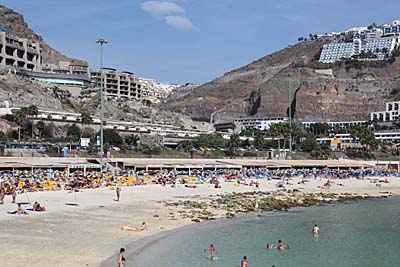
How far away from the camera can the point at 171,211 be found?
36250 mm

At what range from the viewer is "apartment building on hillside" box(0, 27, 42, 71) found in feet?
368

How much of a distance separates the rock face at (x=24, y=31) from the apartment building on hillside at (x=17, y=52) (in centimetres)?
2084

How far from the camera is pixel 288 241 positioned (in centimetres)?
2928

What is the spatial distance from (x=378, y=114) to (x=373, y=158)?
217ft

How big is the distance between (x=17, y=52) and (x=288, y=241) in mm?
103073

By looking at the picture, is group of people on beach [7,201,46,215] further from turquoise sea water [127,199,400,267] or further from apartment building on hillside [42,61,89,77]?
apartment building on hillside [42,61,89,77]

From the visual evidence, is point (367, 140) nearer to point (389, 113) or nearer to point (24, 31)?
point (389, 113)

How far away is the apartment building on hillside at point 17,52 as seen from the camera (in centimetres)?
11219

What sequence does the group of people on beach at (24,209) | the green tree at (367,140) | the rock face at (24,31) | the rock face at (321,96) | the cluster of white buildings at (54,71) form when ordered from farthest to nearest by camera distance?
the rock face at (321,96) < the rock face at (24,31) < the cluster of white buildings at (54,71) < the green tree at (367,140) < the group of people on beach at (24,209)

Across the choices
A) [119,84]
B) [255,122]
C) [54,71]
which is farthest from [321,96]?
[54,71]

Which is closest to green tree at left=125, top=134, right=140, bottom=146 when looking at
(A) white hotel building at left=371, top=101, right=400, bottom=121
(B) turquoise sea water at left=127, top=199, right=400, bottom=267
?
(B) turquoise sea water at left=127, top=199, right=400, bottom=267

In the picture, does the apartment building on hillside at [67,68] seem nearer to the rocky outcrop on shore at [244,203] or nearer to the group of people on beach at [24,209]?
the rocky outcrop on shore at [244,203]

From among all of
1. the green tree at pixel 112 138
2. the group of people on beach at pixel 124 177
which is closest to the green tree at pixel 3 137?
the green tree at pixel 112 138

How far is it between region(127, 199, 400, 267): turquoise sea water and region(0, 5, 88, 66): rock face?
122 m
